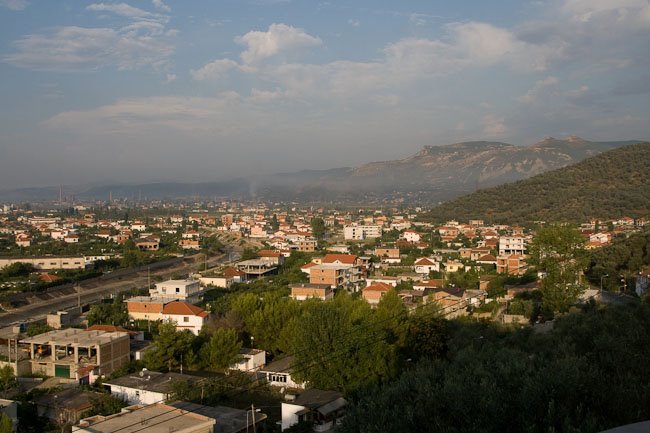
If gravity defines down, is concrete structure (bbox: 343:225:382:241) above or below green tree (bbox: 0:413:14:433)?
below

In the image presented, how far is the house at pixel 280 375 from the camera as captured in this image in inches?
408

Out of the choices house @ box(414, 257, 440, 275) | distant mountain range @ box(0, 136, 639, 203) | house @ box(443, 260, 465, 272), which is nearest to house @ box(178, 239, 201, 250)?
house @ box(414, 257, 440, 275)

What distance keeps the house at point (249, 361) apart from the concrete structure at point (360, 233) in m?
29.5

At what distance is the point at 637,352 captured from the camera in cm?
637

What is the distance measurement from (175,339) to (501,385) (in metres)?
7.79

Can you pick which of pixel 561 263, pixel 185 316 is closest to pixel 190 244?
pixel 185 316

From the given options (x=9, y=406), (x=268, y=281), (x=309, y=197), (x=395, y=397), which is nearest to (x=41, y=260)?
(x=268, y=281)

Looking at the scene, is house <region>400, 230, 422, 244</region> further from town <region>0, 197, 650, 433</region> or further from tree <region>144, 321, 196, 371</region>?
tree <region>144, 321, 196, 371</region>

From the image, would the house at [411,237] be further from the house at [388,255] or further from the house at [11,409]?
the house at [11,409]

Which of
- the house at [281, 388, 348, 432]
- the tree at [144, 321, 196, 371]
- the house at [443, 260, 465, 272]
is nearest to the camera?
the house at [281, 388, 348, 432]

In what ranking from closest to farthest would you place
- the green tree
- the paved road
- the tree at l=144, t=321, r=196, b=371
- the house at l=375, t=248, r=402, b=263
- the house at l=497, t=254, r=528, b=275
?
the green tree, the tree at l=144, t=321, r=196, b=371, the paved road, the house at l=497, t=254, r=528, b=275, the house at l=375, t=248, r=402, b=263

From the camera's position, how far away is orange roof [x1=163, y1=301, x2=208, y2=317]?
1438cm

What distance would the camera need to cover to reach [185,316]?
47.3ft

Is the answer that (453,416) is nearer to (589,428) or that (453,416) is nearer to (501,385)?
(501,385)
